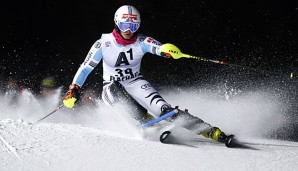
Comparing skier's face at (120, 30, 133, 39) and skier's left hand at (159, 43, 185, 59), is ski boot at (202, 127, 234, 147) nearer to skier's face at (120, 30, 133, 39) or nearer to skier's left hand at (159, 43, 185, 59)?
skier's left hand at (159, 43, 185, 59)

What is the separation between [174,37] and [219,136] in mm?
6447

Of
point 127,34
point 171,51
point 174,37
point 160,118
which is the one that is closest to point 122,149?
point 160,118

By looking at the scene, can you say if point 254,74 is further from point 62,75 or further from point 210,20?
point 62,75

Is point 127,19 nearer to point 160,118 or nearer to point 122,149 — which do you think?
point 160,118

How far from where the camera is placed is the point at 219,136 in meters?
5.01

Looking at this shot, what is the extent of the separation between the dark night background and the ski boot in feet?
14.7

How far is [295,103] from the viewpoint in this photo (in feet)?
31.3

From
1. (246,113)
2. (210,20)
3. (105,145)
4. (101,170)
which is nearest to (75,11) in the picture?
(210,20)

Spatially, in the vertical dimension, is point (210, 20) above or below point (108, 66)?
above

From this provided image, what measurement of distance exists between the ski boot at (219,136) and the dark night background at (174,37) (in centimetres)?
447

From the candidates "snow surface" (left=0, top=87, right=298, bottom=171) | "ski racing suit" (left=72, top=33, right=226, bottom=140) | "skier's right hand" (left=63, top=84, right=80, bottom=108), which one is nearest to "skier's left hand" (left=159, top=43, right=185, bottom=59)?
"ski racing suit" (left=72, top=33, right=226, bottom=140)

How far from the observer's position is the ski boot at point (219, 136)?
4.87m

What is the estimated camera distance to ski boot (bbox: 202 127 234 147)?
16.0 feet

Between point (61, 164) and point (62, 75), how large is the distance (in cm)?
659
